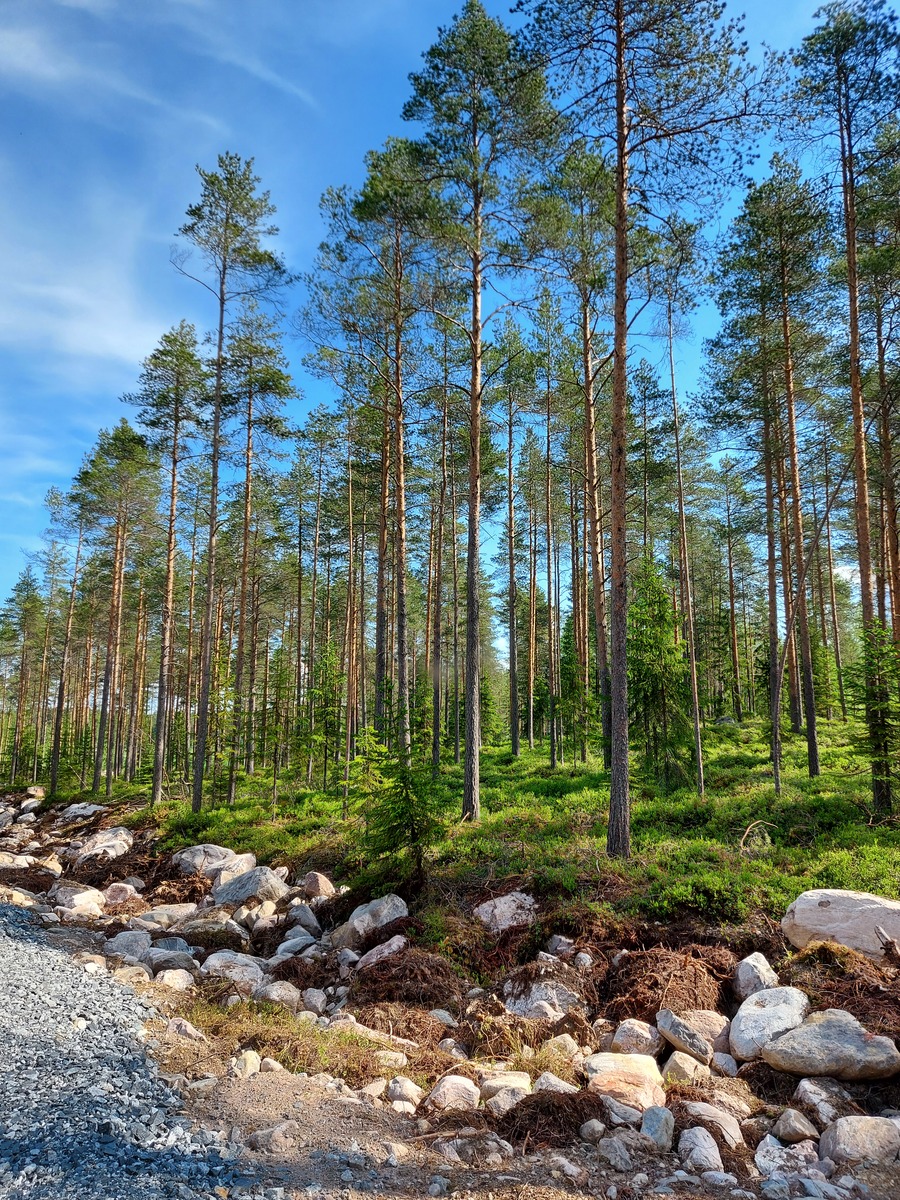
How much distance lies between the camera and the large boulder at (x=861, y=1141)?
3.88 m

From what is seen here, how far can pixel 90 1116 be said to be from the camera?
364 cm

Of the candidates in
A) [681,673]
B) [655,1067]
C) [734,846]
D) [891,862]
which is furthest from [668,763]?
[655,1067]

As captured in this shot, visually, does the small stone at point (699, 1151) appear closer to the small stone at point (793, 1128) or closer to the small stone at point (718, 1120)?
the small stone at point (718, 1120)

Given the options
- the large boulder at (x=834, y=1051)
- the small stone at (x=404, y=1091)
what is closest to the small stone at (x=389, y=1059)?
the small stone at (x=404, y=1091)

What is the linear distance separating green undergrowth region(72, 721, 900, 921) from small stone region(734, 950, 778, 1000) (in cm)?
91

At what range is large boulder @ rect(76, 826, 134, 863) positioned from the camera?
49.3 ft

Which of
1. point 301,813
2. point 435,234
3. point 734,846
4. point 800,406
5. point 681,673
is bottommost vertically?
point 301,813

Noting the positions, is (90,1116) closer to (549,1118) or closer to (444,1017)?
(549,1118)

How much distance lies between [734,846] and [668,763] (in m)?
4.73

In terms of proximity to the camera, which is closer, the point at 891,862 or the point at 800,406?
the point at 891,862

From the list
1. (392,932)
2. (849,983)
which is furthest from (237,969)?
(849,983)

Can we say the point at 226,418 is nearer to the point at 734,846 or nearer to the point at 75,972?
the point at 75,972

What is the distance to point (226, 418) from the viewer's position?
18000mm

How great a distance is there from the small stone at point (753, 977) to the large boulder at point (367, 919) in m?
4.38
